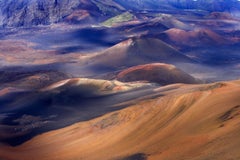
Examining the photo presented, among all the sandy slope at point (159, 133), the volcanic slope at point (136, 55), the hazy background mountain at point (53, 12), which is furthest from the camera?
the hazy background mountain at point (53, 12)

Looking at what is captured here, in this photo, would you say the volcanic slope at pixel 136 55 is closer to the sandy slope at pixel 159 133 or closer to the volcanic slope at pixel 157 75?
the volcanic slope at pixel 157 75

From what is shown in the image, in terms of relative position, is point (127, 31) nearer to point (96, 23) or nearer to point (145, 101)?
point (96, 23)

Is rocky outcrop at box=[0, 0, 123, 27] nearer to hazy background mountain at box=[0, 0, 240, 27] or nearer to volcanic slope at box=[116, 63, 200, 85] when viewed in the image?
hazy background mountain at box=[0, 0, 240, 27]

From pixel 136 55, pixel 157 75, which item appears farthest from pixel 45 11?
pixel 157 75

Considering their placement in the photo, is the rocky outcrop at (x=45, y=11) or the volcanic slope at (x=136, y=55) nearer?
the volcanic slope at (x=136, y=55)

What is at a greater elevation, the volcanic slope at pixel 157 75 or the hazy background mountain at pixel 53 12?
the volcanic slope at pixel 157 75

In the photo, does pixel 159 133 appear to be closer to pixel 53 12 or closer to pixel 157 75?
pixel 157 75

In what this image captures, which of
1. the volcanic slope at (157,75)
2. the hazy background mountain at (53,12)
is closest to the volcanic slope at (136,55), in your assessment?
the volcanic slope at (157,75)

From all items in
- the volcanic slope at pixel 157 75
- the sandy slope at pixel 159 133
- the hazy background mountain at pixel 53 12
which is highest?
the sandy slope at pixel 159 133

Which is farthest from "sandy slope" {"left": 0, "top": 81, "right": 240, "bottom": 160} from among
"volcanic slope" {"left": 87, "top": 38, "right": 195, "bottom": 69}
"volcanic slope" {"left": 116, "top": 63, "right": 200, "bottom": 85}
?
"volcanic slope" {"left": 87, "top": 38, "right": 195, "bottom": 69}
